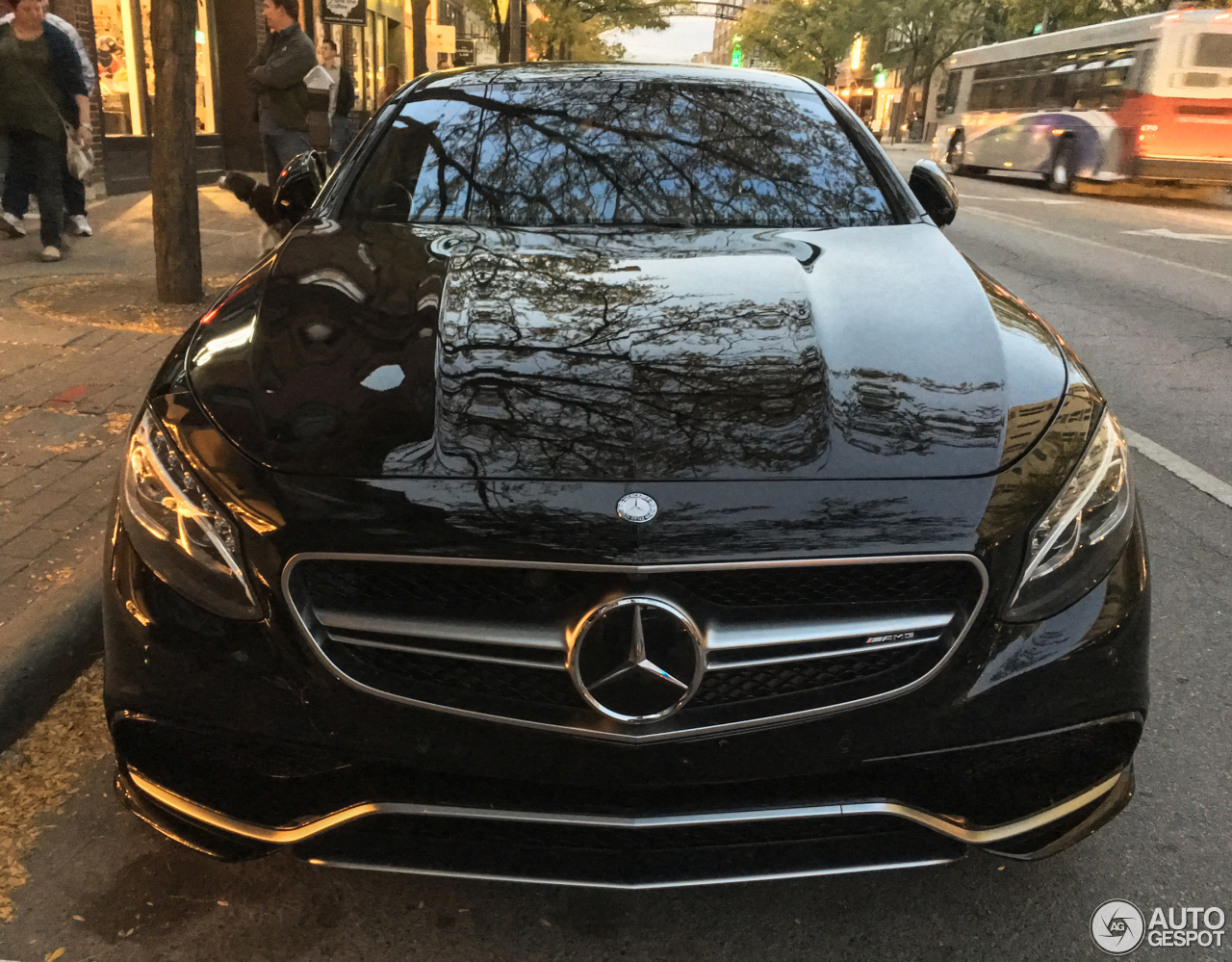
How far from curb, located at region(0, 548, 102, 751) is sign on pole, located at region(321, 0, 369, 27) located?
1263 centimetres

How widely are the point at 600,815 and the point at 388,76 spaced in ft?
58.0

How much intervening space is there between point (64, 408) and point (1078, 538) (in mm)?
4307

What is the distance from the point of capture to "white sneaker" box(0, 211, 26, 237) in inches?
374

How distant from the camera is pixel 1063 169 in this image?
925 inches

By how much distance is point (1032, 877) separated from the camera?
93.3 inches

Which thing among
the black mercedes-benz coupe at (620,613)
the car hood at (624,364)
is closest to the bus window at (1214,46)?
the car hood at (624,364)

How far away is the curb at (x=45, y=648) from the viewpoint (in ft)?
9.46

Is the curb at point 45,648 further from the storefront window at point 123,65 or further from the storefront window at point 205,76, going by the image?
the storefront window at point 205,76

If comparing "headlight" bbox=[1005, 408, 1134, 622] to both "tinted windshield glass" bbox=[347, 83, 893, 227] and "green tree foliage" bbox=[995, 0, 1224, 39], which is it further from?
"green tree foliage" bbox=[995, 0, 1224, 39]

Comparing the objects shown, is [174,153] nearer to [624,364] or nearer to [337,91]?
[624,364]

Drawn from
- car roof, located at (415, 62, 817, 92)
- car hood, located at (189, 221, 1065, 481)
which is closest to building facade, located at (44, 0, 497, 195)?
car roof, located at (415, 62, 817, 92)

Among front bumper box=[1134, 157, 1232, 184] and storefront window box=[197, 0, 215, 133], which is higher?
storefront window box=[197, 0, 215, 133]

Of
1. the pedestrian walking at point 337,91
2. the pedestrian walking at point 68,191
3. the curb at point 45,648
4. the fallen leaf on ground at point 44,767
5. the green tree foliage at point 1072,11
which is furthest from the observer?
the green tree foliage at point 1072,11

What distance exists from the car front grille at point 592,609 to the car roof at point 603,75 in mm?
2339
